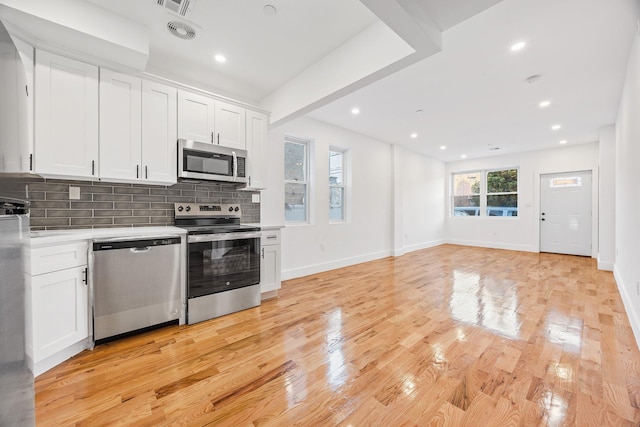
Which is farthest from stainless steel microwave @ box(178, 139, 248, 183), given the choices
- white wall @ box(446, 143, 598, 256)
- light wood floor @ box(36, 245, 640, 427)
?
white wall @ box(446, 143, 598, 256)

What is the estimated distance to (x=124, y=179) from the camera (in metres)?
2.45

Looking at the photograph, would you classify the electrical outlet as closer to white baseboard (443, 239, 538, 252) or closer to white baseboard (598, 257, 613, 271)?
white baseboard (598, 257, 613, 271)

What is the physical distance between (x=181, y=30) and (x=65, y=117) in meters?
1.23

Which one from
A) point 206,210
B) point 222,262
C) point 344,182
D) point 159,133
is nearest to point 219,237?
point 222,262

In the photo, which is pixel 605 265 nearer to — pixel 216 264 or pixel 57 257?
pixel 216 264

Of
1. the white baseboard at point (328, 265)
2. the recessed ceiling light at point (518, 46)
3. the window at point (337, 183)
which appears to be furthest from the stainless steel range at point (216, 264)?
the recessed ceiling light at point (518, 46)

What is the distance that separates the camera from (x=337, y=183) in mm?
5109

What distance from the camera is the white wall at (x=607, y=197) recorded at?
4.68 meters

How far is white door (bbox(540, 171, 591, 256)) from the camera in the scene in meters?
6.05

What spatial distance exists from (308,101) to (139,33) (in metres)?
1.60

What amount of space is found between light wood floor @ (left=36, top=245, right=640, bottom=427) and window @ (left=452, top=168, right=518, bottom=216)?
4.56 metres

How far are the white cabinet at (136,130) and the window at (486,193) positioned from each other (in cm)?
808

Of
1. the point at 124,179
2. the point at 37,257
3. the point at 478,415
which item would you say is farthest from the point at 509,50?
the point at 37,257

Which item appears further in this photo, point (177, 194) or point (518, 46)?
point (177, 194)
